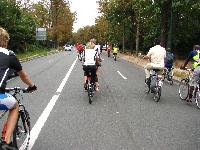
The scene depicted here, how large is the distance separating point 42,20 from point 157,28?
43.7m

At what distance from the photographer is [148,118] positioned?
Result: 950cm

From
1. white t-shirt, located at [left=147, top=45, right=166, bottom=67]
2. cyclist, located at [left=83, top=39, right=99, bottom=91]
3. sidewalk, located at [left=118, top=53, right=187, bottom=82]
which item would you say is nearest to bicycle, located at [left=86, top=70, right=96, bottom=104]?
cyclist, located at [left=83, top=39, right=99, bottom=91]

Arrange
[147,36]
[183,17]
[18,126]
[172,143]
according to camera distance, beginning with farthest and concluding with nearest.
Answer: [147,36]
[183,17]
[172,143]
[18,126]

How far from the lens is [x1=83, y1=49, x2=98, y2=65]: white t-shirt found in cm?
1258

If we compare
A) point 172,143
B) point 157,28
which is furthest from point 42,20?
point 172,143

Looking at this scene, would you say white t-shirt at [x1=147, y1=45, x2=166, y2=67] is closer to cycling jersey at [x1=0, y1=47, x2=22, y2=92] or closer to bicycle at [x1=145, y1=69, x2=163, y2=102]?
bicycle at [x1=145, y1=69, x2=163, y2=102]

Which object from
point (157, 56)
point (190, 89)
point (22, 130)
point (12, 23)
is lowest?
point (190, 89)

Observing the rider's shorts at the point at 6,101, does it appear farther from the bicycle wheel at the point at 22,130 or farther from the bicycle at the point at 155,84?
the bicycle at the point at 155,84

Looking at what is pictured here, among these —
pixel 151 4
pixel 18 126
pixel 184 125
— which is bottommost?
pixel 184 125

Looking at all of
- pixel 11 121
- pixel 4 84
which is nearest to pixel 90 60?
pixel 11 121

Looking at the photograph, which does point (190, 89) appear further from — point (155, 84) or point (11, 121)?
point (11, 121)

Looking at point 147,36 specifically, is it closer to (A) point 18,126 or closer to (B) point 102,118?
(B) point 102,118

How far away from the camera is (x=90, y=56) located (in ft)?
41.2

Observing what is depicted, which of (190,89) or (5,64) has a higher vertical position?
(5,64)
